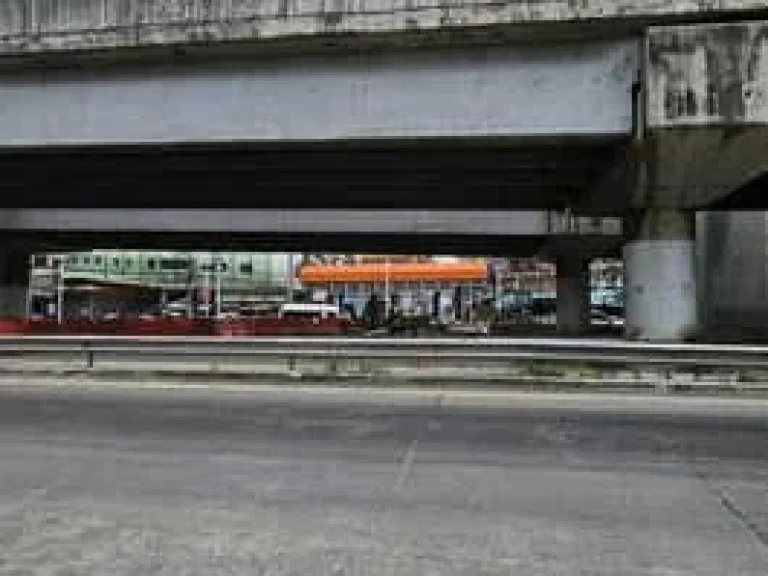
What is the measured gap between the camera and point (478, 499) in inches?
329

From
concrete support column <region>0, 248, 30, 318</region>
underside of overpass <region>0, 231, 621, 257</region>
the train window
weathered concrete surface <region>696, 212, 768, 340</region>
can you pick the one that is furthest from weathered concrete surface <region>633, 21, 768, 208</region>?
the train window

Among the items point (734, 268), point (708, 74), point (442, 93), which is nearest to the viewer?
point (708, 74)

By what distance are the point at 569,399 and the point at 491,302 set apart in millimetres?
82198

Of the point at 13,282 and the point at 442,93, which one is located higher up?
the point at 442,93

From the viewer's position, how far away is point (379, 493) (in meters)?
8.59

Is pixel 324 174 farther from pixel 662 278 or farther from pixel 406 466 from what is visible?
pixel 406 466

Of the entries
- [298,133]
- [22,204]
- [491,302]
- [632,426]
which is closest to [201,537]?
[632,426]

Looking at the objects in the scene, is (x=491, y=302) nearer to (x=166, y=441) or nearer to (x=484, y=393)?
(x=484, y=393)

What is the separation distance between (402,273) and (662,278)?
187 feet

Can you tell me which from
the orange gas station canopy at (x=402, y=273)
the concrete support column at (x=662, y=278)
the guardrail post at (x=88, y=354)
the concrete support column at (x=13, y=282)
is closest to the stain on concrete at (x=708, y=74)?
the concrete support column at (x=662, y=278)

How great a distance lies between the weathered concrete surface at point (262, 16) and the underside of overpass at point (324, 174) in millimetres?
2080

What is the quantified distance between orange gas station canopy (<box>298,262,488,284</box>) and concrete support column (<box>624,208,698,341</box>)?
5438 cm

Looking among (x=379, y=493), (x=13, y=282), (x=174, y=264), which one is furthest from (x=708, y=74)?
(x=174, y=264)

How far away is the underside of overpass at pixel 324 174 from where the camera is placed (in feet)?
65.1
